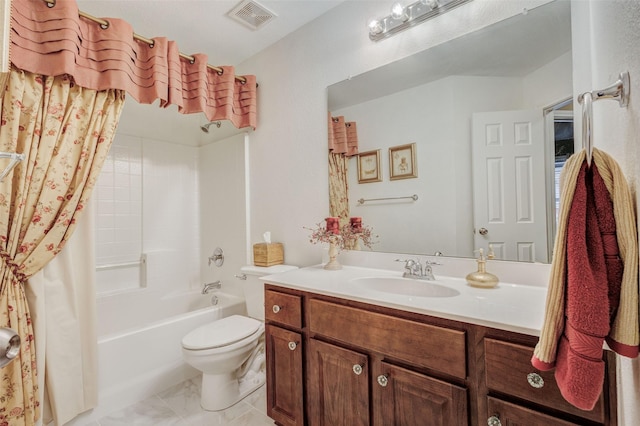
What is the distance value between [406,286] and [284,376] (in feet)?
2.46

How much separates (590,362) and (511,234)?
0.85 m

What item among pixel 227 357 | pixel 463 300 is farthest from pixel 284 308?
pixel 463 300

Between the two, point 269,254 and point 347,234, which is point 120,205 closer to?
point 269,254

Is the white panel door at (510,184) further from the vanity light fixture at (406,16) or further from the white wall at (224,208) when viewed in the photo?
the white wall at (224,208)

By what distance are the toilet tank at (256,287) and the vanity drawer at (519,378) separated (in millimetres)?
1361

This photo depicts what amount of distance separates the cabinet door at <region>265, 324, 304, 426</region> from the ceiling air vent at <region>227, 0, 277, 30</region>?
6.39 feet

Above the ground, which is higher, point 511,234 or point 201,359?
point 511,234

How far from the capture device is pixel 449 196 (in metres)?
1.42

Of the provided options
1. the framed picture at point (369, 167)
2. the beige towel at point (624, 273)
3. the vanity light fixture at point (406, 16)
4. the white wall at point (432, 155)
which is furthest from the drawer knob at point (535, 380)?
the vanity light fixture at point (406, 16)

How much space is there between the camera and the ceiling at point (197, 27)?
181 cm

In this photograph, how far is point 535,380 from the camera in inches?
31.0

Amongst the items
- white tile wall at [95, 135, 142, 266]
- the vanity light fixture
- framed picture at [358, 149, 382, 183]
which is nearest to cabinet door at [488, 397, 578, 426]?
framed picture at [358, 149, 382, 183]

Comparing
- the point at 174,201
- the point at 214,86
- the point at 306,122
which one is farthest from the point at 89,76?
the point at 174,201

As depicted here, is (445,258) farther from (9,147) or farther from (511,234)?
(9,147)
